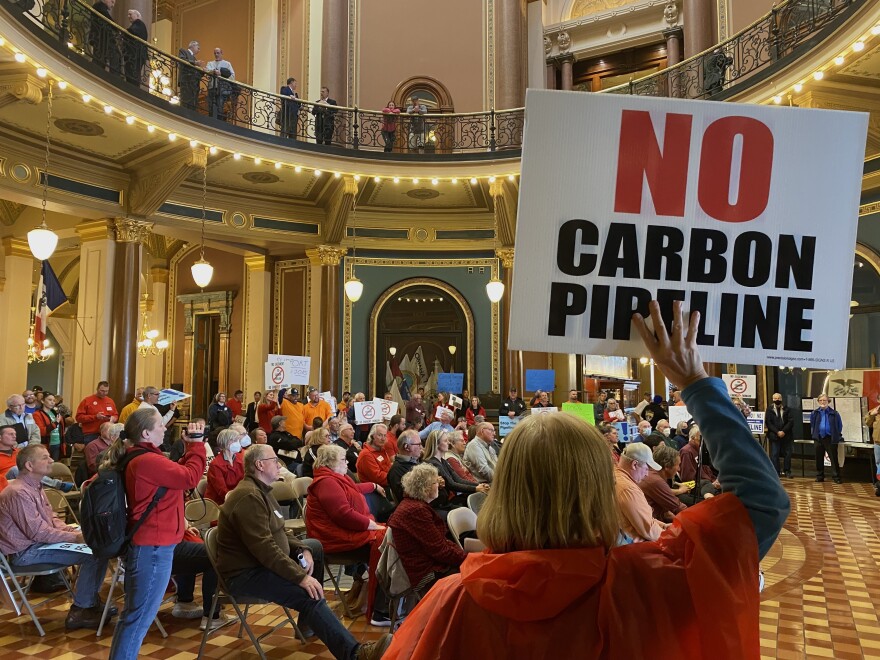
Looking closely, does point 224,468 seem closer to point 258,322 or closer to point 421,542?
point 421,542

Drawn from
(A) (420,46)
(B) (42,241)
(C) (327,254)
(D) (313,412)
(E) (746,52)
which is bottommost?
(D) (313,412)

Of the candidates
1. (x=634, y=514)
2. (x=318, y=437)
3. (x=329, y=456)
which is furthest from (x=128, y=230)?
(x=634, y=514)

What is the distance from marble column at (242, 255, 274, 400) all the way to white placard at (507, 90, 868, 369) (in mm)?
13889

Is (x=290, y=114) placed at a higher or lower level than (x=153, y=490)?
higher

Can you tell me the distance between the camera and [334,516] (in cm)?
483

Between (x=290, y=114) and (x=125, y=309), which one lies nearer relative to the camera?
(x=125, y=309)

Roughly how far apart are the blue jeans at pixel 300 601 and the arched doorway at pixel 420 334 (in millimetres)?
10945

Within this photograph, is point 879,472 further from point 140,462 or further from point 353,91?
point 353,91

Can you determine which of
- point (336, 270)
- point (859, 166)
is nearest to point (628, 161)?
point (859, 166)

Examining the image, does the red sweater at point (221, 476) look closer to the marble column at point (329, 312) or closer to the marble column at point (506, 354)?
the marble column at point (329, 312)

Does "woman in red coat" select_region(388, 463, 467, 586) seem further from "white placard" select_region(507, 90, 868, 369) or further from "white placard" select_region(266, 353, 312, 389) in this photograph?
"white placard" select_region(266, 353, 312, 389)

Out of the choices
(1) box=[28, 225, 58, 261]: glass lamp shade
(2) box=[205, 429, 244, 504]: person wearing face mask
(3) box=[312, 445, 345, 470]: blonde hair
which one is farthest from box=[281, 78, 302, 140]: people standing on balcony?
(3) box=[312, 445, 345, 470]: blonde hair

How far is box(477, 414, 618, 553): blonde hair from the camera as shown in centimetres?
116

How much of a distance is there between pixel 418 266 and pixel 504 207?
2417mm
